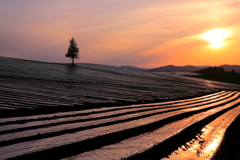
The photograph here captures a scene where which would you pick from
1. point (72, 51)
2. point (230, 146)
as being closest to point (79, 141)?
point (230, 146)

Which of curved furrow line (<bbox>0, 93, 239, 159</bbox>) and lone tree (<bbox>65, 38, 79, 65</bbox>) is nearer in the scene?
curved furrow line (<bbox>0, 93, 239, 159</bbox>)

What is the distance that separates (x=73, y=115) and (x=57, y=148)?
4737 mm

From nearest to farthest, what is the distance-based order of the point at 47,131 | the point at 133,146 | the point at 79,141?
1. the point at 133,146
2. the point at 79,141
3. the point at 47,131

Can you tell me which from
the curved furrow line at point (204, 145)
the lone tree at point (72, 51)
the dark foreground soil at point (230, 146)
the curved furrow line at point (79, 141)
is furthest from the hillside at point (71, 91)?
the lone tree at point (72, 51)

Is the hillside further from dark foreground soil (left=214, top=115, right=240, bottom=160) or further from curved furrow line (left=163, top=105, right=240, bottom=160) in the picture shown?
dark foreground soil (left=214, top=115, right=240, bottom=160)

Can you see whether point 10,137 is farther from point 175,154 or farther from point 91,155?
point 175,154

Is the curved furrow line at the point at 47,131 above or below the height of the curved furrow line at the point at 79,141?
below

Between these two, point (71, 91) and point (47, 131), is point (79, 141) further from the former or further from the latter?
point (71, 91)

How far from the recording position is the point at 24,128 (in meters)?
7.78

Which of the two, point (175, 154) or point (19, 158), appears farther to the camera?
point (175, 154)

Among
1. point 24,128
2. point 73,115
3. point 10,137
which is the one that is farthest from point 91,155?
point 73,115

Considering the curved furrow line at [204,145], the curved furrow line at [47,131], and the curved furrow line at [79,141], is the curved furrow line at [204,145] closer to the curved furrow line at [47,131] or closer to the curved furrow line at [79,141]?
the curved furrow line at [79,141]

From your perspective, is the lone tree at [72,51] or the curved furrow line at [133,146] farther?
the lone tree at [72,51]

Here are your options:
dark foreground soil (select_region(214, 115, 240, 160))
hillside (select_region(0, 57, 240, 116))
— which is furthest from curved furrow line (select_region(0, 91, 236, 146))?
hillside (select_region(0, 57, 240, 116))
